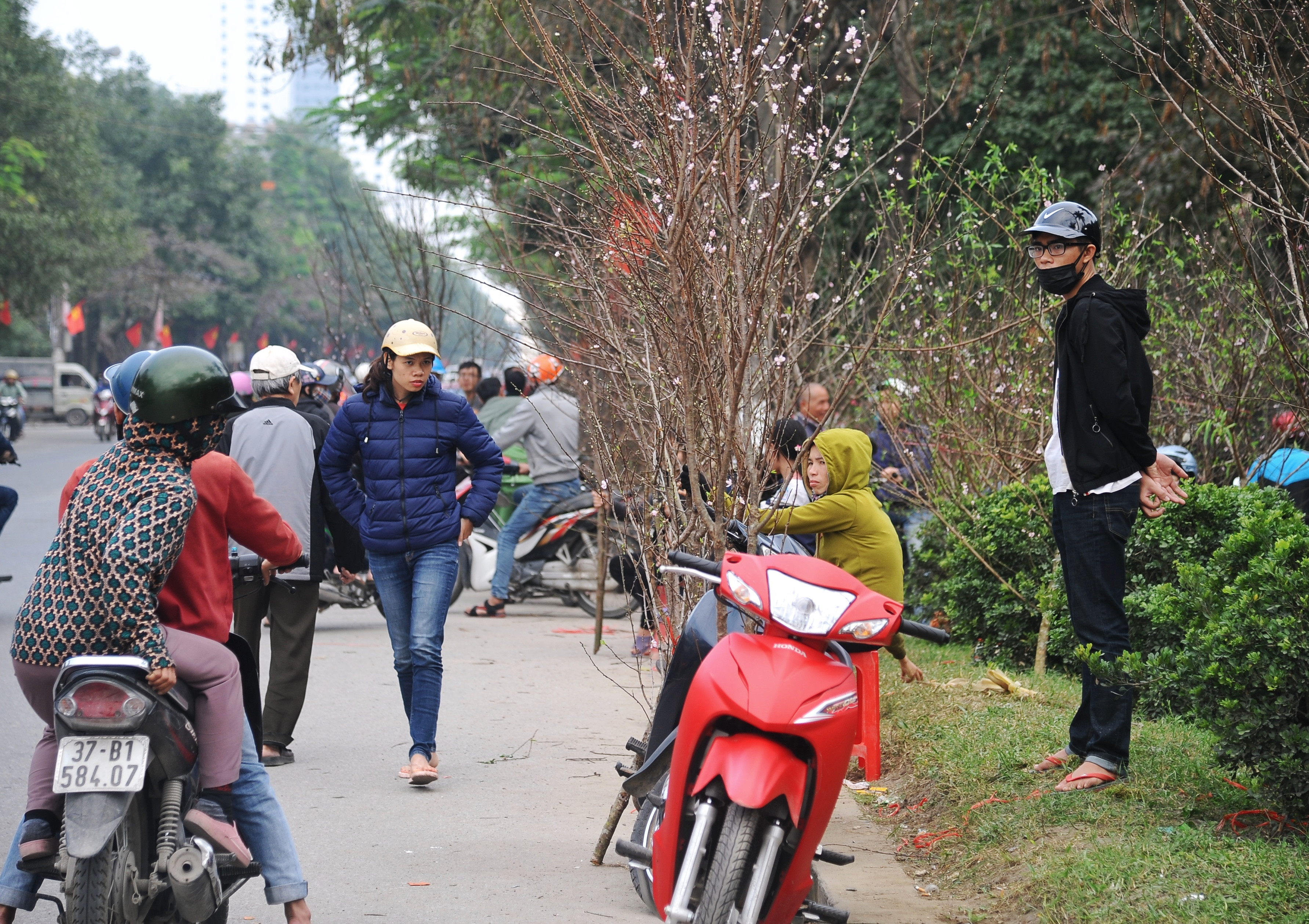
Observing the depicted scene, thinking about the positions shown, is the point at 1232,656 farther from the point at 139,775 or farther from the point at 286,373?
the point at 286,373

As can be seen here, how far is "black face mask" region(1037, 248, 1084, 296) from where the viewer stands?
519cm

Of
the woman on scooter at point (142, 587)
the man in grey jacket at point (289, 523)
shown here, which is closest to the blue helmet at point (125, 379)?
the woman on scooter at point (142, 587)

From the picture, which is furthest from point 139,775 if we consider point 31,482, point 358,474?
point 31,482

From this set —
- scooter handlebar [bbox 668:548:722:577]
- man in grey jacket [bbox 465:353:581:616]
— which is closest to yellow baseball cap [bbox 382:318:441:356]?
scooter handlebar [bbox 668:548:722:577]

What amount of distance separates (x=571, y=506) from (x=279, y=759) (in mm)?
5682

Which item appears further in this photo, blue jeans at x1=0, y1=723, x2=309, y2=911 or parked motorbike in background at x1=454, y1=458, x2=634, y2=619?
parked motorbike in background at x1=454, y1=458, x2=634, y2=619

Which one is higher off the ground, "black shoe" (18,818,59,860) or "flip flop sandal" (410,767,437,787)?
"black shoe" (18,818,59,860)

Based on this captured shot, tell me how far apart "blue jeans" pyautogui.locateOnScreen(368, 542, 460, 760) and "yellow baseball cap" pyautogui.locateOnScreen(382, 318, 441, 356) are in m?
0.87

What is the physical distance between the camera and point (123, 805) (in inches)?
141

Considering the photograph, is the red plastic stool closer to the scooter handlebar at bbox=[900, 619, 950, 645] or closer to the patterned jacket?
the scooter handlebar at bbox=[900, 619, 950, 645]

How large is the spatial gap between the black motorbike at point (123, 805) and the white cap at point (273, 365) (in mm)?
3688

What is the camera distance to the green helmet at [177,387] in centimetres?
383

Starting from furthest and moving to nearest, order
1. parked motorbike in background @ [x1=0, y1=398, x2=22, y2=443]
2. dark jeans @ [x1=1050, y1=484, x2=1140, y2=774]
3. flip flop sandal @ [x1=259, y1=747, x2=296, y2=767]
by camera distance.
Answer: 1. parked motorbike in background @ [x1=0, y1=398, x2=22, y2=443]
2. flip flop sandal @ [x1=259, y1=747, x2=296, y2=767]
3. dark jeans @ [x1=1050, y1=484, x2=1140, y2=774]

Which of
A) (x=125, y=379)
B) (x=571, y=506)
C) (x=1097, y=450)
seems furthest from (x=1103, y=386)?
(x=571, y=506)
